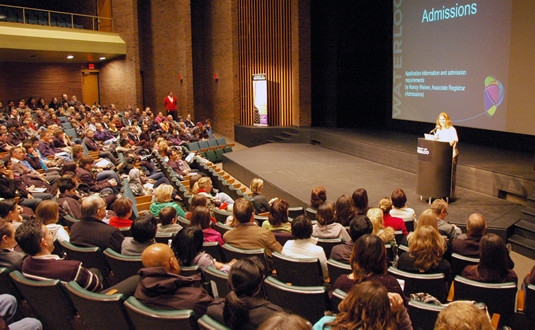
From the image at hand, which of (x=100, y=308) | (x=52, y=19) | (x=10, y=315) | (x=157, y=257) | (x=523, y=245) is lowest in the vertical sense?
(x=523, y=245)

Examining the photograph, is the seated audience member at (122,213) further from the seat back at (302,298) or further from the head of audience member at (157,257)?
the seat back at (302,298)

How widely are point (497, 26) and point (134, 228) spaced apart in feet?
23.7

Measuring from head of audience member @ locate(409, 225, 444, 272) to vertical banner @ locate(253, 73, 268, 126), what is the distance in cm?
1119

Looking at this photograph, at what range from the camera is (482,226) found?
11.6 feet

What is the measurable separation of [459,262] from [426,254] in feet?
1.60

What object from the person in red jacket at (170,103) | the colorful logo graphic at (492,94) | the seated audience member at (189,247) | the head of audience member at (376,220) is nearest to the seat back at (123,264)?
the seated audience member at (189,247)

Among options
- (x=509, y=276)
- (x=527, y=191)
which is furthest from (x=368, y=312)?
(x=527, y=191)

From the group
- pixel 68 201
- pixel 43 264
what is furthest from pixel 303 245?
pixel 68 201

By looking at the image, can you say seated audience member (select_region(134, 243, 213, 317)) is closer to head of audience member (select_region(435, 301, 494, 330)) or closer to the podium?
head of audience member (select_region(435, 301, 494, 330))

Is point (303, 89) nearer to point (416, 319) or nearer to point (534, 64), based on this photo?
point (534, 64)

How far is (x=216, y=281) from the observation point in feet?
9.52

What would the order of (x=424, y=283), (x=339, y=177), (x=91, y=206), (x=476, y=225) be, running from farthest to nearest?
(x=339, y=177) < (x=91, y=206) < (x=476, y=225) < (x=424, y=283)

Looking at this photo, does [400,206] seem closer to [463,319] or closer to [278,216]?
[278,216]

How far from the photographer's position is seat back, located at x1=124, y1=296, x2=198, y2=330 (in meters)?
2.24
